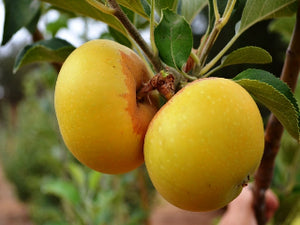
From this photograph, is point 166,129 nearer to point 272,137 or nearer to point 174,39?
point 174,39

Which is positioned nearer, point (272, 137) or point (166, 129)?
point (166, 129)

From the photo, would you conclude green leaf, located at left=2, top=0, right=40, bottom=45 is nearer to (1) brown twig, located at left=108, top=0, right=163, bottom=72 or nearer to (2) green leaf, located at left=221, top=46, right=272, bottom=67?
(1) brown twig, located at left=108, top=0, right=163, bottom=72

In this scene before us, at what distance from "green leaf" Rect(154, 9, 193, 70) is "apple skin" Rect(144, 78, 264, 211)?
0.14 feet

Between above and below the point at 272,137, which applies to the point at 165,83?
above

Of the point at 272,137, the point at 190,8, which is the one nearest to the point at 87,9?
the point at 190,8

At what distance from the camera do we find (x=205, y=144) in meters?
0.31

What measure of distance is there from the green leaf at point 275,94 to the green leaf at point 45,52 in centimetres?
21

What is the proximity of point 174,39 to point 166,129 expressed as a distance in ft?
0.33

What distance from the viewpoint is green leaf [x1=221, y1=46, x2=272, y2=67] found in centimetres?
39

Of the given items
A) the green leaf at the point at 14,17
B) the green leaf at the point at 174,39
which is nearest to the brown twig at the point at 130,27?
the green leaf at the point at 174,39

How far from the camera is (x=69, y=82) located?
35cm

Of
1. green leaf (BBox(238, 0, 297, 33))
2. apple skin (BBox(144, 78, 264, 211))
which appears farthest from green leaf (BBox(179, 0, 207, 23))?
apple skin (BBox(144, 78, 264, 211))

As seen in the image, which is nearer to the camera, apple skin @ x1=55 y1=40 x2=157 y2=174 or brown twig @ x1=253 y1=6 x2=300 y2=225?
apple skin @ x1=55 y1=40 x2=157 y2=174

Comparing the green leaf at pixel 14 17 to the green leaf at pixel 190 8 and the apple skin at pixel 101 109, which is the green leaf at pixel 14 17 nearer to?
the apple skin at pixel 101 109
